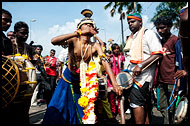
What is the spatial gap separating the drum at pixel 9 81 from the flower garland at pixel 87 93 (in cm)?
128

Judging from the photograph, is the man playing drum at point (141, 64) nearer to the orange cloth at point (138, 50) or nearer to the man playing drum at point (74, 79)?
the orange cloth at point (138, 50)

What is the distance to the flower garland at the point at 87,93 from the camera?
118 inches

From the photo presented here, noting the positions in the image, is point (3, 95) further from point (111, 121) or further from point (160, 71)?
point (111, 121)

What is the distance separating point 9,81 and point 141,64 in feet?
6.80

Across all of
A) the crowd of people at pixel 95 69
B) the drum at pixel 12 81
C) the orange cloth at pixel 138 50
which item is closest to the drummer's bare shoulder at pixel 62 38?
the crowd of people at pixel 95 69

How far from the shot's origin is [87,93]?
3074 millimetres

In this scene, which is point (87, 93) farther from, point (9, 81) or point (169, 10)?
point (169, 10)

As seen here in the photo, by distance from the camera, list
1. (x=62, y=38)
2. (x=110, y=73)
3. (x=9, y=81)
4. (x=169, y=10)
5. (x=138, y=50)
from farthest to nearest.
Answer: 1. (x=169, y=10)
2. (x=138, y=50)
3. (x=62, y=38)
4. (x=110, y=73)
5. (x=9, y=81)

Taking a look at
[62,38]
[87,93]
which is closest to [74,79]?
[87,93]

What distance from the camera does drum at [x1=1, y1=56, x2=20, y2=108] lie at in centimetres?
191

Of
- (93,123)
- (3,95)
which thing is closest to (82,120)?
(93,123)

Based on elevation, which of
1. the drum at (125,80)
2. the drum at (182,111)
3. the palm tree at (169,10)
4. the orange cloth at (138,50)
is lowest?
the drum at (182,111)

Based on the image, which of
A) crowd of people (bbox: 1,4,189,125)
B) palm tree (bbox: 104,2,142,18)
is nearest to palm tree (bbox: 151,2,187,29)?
palm tree (bbox: 104,2,142,18)

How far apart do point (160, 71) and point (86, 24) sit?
1.94 meters
